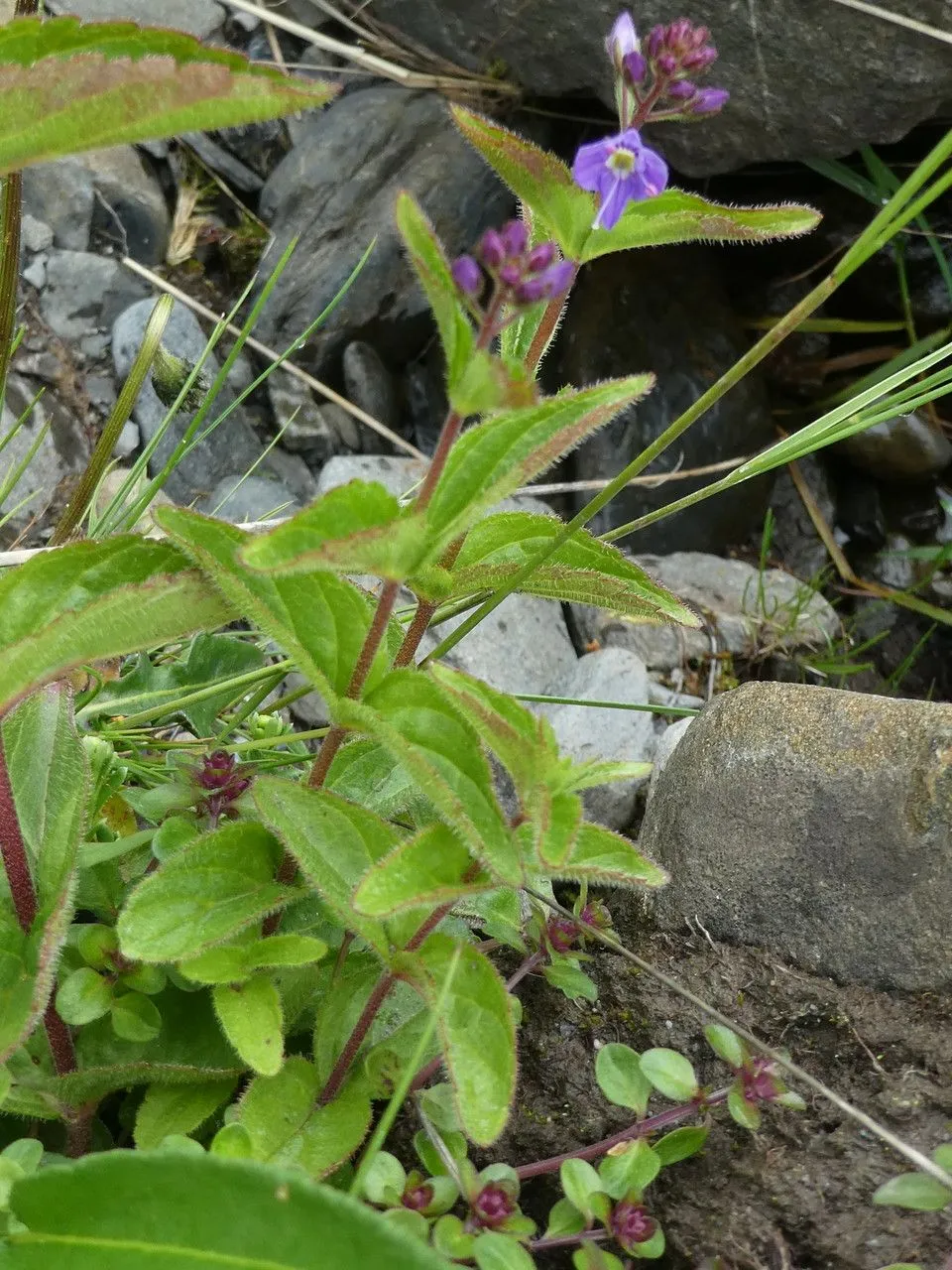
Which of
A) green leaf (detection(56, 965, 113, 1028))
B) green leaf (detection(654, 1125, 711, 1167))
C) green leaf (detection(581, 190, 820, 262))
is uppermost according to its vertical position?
green leaf (detection(581, 190, 820, 262))

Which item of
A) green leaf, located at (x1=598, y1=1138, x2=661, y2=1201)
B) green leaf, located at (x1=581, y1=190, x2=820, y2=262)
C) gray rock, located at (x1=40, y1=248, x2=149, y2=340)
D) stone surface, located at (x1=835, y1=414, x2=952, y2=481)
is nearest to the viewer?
green leaf, located at (x1=598, y1=1138, x2=661, y2=1201)

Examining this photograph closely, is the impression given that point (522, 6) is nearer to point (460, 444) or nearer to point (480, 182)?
point (480, 182)

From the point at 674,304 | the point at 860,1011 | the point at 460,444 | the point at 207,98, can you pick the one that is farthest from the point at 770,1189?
the point at 674,304

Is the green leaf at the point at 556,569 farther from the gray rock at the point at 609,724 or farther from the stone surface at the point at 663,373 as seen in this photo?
the stone surface at the point at 663,373

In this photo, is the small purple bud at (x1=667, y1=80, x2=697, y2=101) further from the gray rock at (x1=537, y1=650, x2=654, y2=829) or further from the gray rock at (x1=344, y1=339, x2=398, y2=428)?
the gray rock at (x1=344, y1=339, x2=398, y2=428)

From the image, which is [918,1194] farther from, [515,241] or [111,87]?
[111,87]

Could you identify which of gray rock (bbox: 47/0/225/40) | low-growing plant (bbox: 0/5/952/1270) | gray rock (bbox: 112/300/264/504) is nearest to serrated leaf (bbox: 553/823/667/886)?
low-growing plant (bbox: 0/5/952/1270)

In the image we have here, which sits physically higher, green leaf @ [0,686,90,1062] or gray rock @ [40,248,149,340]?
gray rock @ [40,248,149,340]
